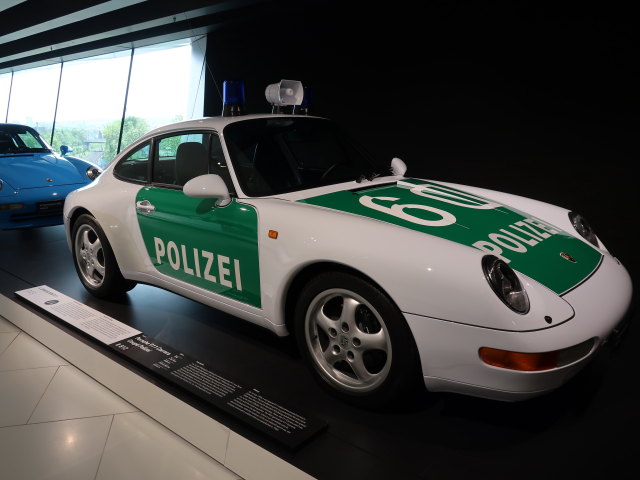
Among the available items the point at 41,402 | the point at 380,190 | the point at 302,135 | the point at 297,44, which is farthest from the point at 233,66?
the point at 41,402

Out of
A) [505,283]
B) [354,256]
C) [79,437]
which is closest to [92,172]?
[79,437]

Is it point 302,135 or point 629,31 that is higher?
point 629,31

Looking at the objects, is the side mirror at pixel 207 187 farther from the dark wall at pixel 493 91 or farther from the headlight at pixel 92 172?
the dark wall at pixel 493 91

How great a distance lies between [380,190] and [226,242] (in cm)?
85

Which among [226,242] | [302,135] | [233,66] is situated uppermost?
[233,66]

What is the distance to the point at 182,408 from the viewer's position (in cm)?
211

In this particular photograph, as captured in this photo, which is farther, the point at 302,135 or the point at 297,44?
the point at 297,44

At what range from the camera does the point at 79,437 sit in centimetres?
203

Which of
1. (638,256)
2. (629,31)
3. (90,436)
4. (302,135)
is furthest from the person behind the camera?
(638,256)

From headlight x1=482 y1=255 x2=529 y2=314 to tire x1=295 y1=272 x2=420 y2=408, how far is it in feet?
1.18

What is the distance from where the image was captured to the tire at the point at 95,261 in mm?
3184

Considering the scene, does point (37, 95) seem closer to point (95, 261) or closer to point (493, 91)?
point (95, 261)

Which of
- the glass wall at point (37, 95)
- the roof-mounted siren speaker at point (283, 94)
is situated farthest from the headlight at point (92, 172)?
the glass wall at point (37, 95)

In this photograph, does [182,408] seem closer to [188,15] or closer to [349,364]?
[349,364]
